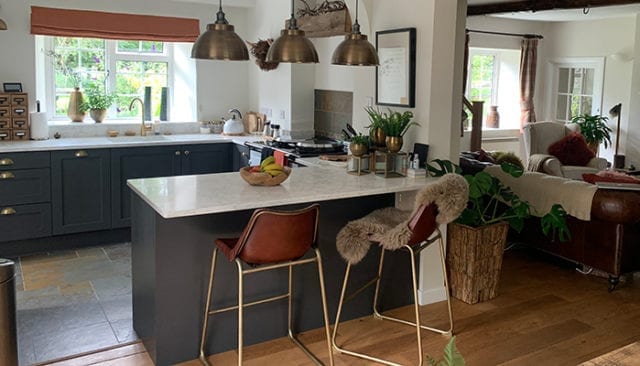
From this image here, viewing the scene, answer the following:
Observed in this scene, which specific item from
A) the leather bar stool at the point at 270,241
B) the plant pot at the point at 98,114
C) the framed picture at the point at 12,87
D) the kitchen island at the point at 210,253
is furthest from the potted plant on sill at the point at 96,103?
the leather bar stool at the point at 270,241

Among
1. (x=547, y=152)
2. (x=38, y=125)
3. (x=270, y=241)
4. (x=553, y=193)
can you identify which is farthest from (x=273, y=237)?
(x=547, y=152)

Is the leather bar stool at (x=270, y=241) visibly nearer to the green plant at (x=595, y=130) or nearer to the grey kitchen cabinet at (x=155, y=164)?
the grey kitchen cabinet at (x=155, y=164)

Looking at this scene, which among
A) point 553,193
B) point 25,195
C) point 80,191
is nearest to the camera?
point 553,193

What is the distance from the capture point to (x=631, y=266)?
435 centimetres

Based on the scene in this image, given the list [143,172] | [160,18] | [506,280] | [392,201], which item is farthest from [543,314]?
[160,18]

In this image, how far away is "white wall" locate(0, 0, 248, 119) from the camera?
5.34 meters

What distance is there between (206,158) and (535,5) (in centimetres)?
404

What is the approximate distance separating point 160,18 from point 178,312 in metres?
3.81

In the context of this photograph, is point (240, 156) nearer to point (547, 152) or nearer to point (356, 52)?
point (356, 52)

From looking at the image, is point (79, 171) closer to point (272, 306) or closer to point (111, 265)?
point (111, 265)

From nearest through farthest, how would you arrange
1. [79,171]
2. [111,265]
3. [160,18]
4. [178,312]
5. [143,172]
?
1. [178,312]
2. [111,265]
3. [79,171]
4. [143,172]
5. [160,18]

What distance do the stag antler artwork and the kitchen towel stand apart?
2100 millimetres

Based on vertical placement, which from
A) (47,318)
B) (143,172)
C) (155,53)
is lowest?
(47,318)

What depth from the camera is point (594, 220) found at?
4355mm
